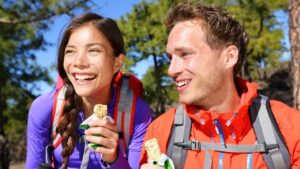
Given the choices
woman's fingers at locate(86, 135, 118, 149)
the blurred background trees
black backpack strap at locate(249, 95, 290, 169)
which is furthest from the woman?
the blurred background trees

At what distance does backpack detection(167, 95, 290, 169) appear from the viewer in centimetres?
214

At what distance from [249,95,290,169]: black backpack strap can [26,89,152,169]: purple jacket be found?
0.86m

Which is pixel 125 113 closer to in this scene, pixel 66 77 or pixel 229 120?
pixel 66 77

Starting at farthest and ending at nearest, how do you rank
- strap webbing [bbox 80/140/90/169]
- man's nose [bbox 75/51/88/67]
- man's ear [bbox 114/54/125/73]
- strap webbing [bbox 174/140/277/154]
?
man's ear [bbox 114/54/125/73] → strap webbing [bbox 80/140/90/169] → man's nose [bbox 75/51/88/67] → strap webbing [bbox 174/140/277/154]

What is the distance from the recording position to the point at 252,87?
8.07ft

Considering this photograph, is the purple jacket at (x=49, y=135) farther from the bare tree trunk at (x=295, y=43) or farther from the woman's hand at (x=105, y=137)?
the bare tree trunk at (x=295, y=43)

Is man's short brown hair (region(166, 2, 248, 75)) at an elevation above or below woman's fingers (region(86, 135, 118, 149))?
above

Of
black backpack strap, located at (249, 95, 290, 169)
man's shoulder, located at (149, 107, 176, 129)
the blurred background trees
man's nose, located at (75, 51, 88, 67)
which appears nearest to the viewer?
black backpack strap, located at (249, 95, 290, 169)

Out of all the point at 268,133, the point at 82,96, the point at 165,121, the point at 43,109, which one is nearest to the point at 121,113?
the point at 82,96

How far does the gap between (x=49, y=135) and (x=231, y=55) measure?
1.50 metres

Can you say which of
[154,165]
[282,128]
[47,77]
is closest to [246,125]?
[282,128]

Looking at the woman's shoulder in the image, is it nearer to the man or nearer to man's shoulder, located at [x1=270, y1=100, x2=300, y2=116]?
the man

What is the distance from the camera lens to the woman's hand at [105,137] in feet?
7.57

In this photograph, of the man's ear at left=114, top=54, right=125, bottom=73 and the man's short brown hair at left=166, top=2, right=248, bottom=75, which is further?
the man's ear at left=114, top=54, right=125, bottom=73
